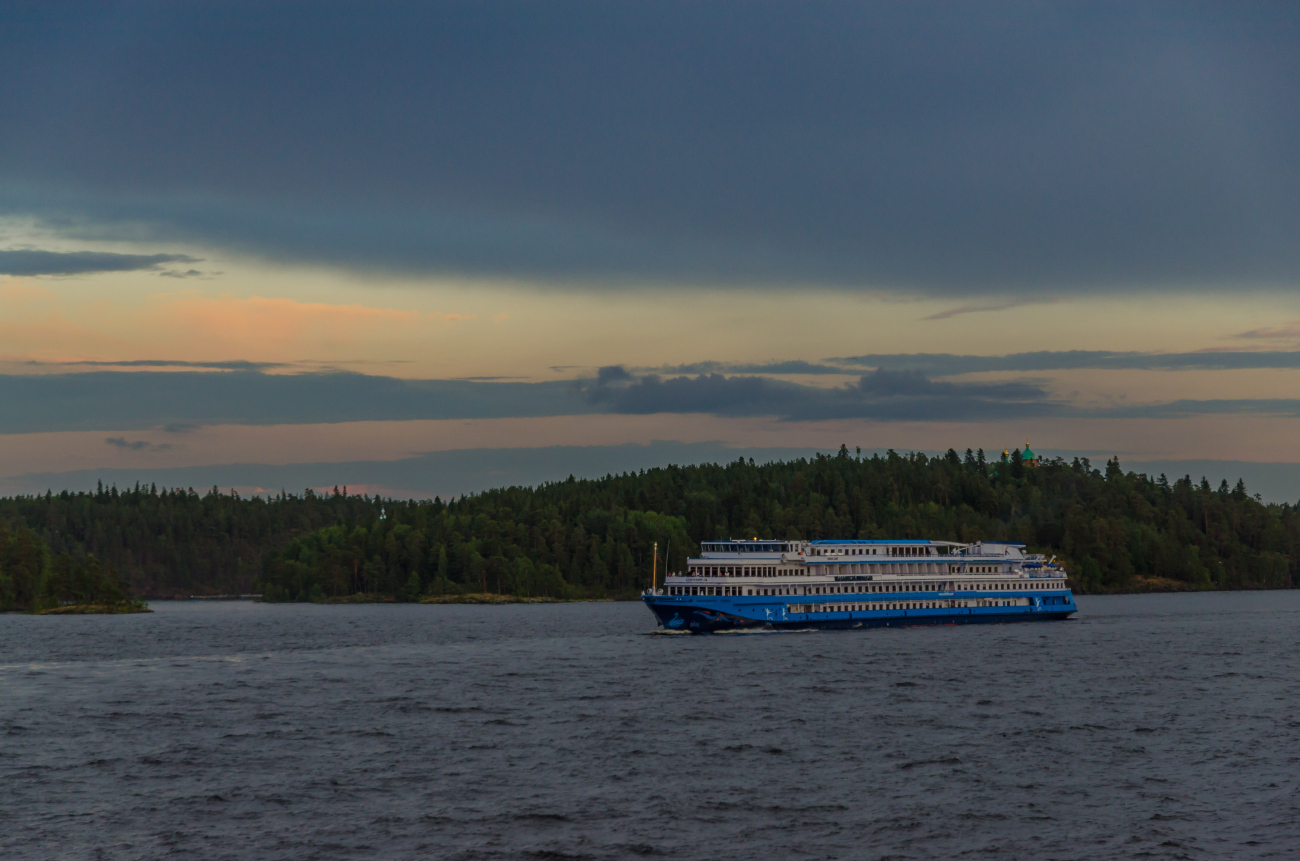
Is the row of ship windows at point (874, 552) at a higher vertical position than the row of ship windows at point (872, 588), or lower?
higher

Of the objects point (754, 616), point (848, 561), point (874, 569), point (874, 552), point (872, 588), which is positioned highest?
point (874, 552)

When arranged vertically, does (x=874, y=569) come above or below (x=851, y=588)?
above

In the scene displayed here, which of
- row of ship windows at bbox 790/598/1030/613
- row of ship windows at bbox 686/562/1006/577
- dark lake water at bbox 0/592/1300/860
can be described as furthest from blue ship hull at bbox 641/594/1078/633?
dark lake water at bbox 0/592/1300/860

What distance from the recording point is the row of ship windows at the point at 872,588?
139 m

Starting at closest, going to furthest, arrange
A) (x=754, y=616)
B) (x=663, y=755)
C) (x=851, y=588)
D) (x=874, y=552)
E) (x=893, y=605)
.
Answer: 1. (x=663, y=755)
2. (x=754, y=616)
3. (x=851, y=588)
4. (x=893, y=605)
5. (x=874, y=552)

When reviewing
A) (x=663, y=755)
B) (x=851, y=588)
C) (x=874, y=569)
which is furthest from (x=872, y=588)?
(x=663, y=755)

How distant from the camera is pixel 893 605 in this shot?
15025 centimetres

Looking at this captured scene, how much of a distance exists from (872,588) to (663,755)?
86744mm

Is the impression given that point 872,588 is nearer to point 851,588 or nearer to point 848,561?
point 851,588

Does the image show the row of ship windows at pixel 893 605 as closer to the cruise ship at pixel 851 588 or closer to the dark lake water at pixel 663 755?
the cruise ship at pixel 851 588

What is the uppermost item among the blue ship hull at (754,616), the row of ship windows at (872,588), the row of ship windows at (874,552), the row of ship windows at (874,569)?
the row of ship windows at (874,552)

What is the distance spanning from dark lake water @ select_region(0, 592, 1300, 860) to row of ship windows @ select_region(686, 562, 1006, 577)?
16.4 meters

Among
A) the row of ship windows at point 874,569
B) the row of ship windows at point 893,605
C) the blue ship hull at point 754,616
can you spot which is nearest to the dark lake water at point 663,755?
the blue ship hull at point 754,616

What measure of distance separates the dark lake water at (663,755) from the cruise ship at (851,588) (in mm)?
14212
